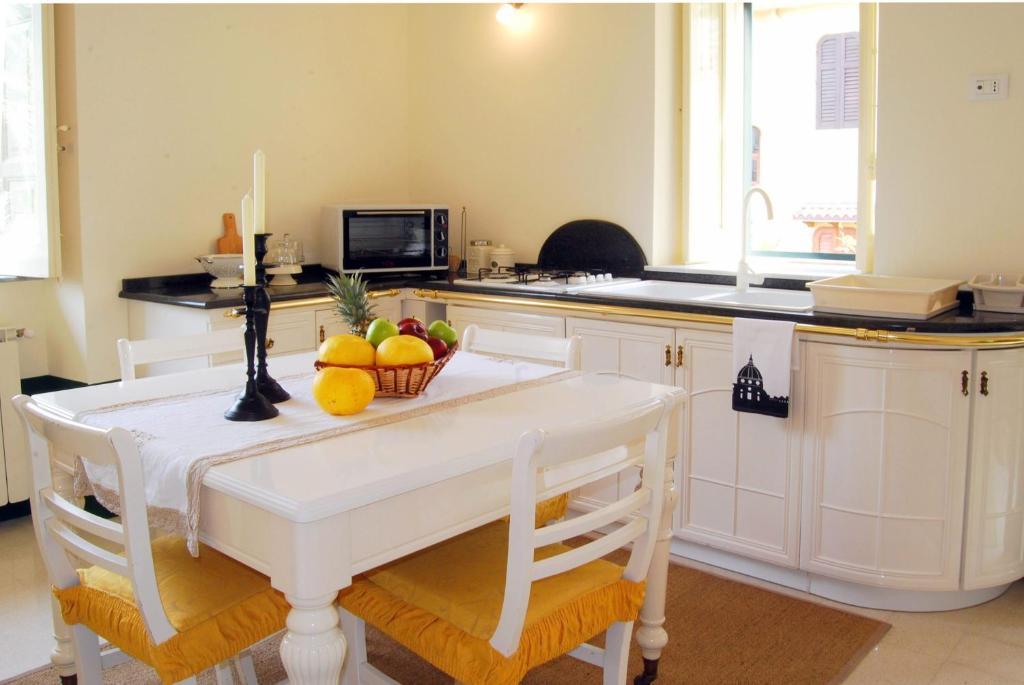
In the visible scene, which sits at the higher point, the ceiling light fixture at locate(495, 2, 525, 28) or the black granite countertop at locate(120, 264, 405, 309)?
the ceiling light fixture at locate(495, 2, 525, 28)

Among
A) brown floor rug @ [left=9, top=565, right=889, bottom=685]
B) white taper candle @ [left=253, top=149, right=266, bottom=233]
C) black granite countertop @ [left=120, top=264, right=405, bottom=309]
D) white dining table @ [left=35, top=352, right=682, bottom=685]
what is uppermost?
white taper candle @ [left=253, top=149, right=266, bottom=233]

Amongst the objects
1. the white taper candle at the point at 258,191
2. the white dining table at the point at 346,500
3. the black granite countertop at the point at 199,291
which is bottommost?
the white dining table at the point at 346,500

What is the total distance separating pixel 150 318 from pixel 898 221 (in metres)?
2.62

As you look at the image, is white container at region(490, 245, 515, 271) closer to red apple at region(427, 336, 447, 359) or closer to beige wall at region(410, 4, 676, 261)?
beige wall at region(410, 4, 676, 261)

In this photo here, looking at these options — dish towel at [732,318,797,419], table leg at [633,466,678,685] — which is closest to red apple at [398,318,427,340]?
table leg at [633,466,678,685]

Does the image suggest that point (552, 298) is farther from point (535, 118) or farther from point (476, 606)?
point (476, 606)

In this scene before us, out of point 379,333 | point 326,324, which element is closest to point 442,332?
point 379,333

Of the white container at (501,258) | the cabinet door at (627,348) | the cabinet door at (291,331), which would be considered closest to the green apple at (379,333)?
the cabinet door at (627,348)

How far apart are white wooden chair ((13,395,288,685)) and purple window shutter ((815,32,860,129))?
2.78 metres

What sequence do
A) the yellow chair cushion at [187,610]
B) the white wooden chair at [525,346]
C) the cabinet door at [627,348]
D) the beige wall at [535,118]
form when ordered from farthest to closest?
the beige wall at [535,118]
the cabinet door at [627,348]
the white wooden chair at [525,346]
the yellow chair cushion at [187,610]

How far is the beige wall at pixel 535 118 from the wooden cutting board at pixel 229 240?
41.0 inches

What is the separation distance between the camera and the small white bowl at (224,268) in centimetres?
358

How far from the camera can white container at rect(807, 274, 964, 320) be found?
2678 millimetres

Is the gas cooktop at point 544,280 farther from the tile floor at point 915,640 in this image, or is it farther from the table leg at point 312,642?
the table leg at point 312,642
